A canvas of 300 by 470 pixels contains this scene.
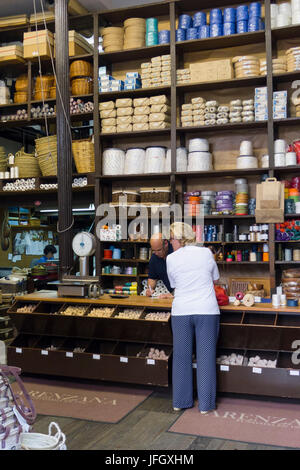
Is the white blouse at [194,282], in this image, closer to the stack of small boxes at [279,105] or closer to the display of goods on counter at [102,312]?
the display of goods on counter at [102,312]

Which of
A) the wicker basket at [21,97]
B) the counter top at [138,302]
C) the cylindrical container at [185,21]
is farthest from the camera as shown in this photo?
the wicker basket at [21,97]

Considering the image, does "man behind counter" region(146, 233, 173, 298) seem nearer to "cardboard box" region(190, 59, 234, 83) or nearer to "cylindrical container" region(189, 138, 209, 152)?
"cylindrical container" region(189, 138, 209, 152)

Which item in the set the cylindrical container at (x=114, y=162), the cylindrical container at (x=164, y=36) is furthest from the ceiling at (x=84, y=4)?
the cylindrical container at (x=114, y=162)

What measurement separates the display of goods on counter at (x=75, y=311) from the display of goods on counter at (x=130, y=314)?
0.38m

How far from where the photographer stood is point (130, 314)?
484 centimetres

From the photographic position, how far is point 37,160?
722cm

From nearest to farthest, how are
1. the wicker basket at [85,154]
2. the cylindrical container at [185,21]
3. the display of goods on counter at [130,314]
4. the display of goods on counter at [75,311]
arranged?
1. the display of goods on counter at [130,314]
2. the display of goods on counter at [75,311]
3. the cylindrical container at [185,21]
4. the wicker basket at [85,154]

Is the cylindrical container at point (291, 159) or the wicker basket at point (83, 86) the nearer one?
the cylindrical container at point (291, 159)

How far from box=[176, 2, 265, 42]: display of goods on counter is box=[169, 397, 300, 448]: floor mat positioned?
4.40 meters

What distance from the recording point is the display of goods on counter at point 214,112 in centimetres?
607

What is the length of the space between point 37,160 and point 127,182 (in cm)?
137

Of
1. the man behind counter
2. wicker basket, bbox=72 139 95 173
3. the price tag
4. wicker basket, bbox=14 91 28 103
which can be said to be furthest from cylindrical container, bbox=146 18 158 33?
the price tag

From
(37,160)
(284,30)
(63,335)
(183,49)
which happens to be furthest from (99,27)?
(63,335)

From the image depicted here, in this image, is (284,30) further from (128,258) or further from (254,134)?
(128,258)
